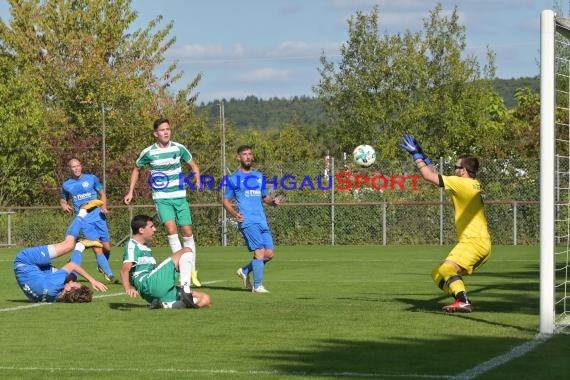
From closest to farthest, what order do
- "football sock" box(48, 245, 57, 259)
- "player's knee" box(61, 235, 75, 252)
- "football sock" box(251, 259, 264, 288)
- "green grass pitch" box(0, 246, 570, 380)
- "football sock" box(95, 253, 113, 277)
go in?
"green grass pitch" box(0, 246, 570, 380) < "football sock" box(48, 245, 57, 259) < "player's knee" box(61, 235, 75, 252) < "football sock" box(251, 259, 264, 288) < "football sock" box(95, 253, 113, 277)

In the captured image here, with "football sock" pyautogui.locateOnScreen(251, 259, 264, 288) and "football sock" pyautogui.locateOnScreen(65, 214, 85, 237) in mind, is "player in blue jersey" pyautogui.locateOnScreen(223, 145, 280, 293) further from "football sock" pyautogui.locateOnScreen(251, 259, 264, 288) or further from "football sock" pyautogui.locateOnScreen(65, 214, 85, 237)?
"football sock" pyautogui.locateOnScreen(65, 214, 85, 237)

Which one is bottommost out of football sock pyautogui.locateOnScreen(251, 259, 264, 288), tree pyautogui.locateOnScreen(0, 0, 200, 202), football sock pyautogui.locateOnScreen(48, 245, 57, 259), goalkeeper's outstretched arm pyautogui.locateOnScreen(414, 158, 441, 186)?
football sock pyautogui.locateOnScreen(251, 259, 264, 288)

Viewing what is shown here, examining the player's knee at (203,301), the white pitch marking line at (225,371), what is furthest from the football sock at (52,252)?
the white pitch marking line at (225,371)

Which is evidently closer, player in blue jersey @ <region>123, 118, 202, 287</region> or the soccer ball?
player in blue jersey @ <region>123, 118, 202, 287</region>

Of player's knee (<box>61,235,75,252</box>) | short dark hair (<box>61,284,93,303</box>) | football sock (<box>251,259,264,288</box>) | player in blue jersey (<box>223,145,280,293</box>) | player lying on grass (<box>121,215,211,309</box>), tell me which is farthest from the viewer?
player in blue jersey (<box>223,145,280,293</box>)

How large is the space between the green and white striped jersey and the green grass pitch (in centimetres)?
144

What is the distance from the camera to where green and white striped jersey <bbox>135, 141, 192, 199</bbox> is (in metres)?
16.1

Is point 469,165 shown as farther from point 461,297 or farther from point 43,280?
point 43,280

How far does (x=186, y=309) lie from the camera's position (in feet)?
43.2

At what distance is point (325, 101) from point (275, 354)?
38.9 metres

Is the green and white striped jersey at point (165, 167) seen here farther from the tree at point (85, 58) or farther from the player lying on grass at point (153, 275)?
the tree at point (85, 58)

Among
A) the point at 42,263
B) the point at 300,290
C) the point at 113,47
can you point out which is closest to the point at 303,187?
the point at 113,47

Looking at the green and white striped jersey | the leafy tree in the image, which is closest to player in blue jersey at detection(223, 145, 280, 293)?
the green and white striped jersey

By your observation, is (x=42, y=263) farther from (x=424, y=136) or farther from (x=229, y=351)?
(x=424, y=136)
